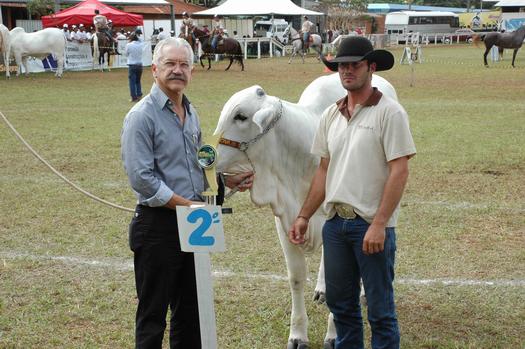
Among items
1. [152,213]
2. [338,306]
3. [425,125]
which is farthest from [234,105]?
[425,125]

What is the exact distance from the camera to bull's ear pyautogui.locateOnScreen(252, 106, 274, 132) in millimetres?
4055

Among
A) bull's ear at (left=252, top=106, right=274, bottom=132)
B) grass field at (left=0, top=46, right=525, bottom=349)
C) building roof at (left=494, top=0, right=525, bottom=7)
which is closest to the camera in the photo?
bull's ear at (left=252, top=106, right=274, bottom=132)

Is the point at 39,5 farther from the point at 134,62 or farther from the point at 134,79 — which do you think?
the point at 134,62

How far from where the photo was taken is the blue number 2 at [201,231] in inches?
126

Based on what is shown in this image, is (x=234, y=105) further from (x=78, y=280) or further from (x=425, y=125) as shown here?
(x=425, y=125)

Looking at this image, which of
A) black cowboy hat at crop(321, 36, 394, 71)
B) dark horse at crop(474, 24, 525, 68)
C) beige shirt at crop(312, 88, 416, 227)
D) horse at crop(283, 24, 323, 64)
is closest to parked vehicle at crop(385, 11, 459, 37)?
horse at crop(283, 24, 323, 64)

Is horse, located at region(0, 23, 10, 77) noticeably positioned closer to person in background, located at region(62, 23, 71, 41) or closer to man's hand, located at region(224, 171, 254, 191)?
person in background, located at region(62, 23, 71, 41)

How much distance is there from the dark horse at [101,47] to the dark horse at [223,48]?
4.34m

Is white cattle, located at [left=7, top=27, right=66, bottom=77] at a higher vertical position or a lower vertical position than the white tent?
lower

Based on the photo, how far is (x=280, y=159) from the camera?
4.44 metres

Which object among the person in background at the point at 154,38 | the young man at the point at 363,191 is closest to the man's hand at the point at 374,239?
the young man at the point at 363,191

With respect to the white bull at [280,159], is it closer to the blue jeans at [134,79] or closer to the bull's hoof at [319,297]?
the bull's hoof at [319,297]

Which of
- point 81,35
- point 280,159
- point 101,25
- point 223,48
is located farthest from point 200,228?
point 81,35

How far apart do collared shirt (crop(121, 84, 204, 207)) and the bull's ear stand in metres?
0.44
